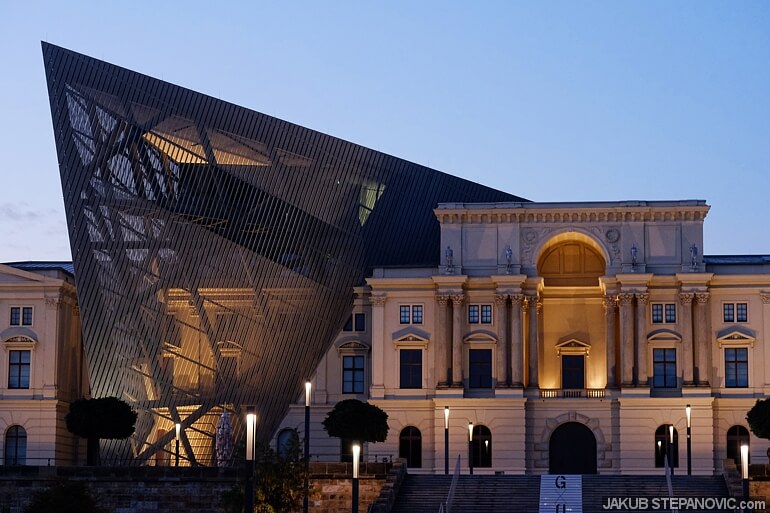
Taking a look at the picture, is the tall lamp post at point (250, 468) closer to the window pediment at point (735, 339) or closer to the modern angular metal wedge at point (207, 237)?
the modern angular metal wedge at point (207, 237)

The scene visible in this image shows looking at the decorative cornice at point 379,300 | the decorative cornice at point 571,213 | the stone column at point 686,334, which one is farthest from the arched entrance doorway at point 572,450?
the decorative cornice at point 379,300

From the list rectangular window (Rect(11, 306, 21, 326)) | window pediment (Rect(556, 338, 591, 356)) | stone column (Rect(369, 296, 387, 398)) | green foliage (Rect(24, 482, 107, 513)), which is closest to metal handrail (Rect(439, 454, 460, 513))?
stone column (Rect(369, 296, 387, 398))

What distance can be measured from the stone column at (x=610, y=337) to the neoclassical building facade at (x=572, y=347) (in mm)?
80

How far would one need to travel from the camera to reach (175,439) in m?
79.3

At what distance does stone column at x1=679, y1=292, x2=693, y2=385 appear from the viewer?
76688mm

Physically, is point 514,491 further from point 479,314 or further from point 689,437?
point 479,314

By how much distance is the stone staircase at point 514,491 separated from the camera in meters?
64.3

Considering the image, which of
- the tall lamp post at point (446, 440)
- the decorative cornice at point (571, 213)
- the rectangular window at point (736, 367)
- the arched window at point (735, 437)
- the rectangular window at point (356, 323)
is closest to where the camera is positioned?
the tall lamp post at point (446, 440)

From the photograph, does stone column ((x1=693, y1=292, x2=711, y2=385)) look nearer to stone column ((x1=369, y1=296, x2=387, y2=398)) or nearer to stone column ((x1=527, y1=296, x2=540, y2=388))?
stone column ((x1=527, y1=296, x2=540, y2=388))

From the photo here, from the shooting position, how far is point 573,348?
79.6 m

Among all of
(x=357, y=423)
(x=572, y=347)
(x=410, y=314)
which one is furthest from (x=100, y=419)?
(x=572, y=347)

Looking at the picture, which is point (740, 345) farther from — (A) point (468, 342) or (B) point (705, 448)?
(A) point (468, 342)

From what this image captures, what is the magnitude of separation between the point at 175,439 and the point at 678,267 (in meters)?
25.9

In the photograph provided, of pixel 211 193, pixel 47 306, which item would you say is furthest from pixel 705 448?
pixel 47 306
